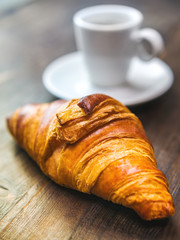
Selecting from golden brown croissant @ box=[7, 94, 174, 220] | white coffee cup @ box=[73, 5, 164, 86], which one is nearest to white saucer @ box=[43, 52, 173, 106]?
white coffee cup @ box=[73, 5, 164, 86]

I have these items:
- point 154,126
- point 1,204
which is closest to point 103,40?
point 154,126

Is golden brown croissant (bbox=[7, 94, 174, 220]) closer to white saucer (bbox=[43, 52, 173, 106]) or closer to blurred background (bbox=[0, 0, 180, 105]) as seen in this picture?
white saucer (bbox=[43, 52, 173, 106])

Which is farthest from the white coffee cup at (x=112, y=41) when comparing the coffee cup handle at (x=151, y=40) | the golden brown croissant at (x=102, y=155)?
the golden brown croissant at (x=102, y=155)

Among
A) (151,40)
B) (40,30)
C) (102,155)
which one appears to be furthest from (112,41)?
(40,30)

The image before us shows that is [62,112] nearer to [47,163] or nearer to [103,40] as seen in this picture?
[47,163]

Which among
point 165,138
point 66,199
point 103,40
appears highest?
point 103,40
